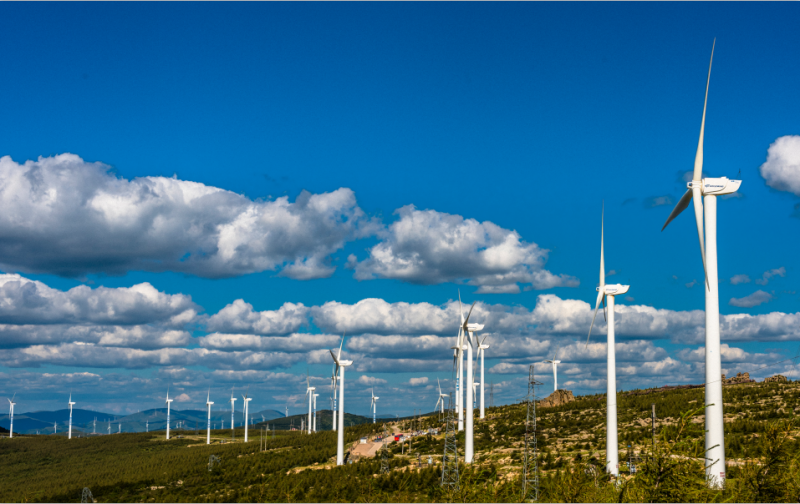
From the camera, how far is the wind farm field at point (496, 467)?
12.9 metres

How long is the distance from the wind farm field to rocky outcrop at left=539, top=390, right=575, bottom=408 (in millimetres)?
Answer: 4767

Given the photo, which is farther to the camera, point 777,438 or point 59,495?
point 59,495

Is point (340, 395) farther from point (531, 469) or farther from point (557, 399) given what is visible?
point (557, 399)

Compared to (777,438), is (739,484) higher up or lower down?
lower down

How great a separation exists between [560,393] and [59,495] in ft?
324

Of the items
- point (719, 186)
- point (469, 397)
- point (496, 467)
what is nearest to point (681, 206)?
point (719, 186)

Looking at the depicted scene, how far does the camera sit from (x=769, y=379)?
136 m

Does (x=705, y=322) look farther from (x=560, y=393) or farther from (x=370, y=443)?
(x=560, y=393)

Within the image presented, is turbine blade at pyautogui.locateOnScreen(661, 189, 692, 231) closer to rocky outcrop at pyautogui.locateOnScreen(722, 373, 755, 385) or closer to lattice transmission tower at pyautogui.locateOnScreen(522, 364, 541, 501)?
lattice transmission tower at pyautogui.locateOnScreen(522, 364, 541, 501)

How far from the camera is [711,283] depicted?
32.8 m

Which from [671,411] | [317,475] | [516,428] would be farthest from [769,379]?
[317,475]

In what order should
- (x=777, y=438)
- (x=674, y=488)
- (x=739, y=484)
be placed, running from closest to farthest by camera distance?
1. (x=674, y=488)
2. (x=777, y=438)
3. (x=739, y=484)

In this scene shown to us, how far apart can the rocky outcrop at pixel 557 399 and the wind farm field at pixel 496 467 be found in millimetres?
4767

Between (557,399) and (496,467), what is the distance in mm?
100020
